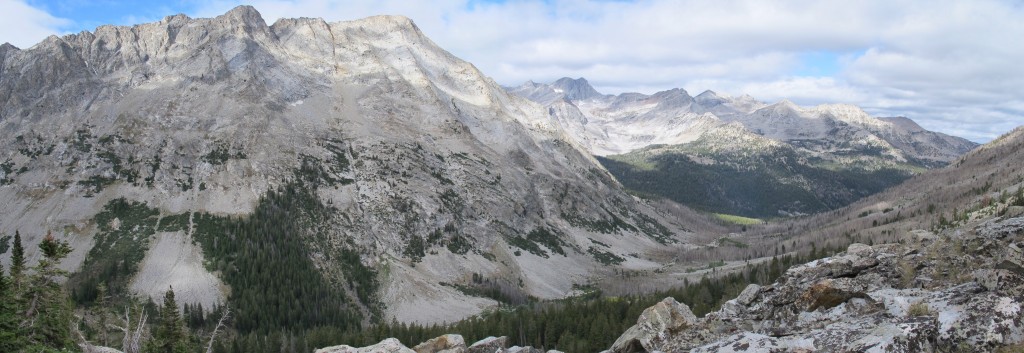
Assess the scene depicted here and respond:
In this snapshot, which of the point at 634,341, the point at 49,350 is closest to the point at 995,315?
the point at 634,341

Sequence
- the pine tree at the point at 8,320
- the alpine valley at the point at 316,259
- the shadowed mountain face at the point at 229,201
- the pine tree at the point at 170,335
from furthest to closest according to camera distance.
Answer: the shadowed mountain face at the point at 229,201 < the pine tree at the point at 170,335 < the pine tree at the point at 8,320 < the alpine valley at the point at 316,259

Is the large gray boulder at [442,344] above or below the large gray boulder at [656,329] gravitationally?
below

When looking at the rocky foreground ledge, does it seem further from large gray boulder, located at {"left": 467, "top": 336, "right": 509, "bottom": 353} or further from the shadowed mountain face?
the shadowed mountain face

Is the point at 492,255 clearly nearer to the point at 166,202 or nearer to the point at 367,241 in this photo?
the point at 367,241

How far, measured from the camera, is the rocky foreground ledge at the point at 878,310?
1708 centimetres

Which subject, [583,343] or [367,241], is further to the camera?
[367,241]

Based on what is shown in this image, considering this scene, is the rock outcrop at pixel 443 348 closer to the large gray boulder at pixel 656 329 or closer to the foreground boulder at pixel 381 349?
the foreground boulder at pixel 381 349

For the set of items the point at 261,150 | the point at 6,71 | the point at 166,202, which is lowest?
the point at 166,202

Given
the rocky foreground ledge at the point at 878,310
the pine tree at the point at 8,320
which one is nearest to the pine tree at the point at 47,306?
the pine tree at the point at 8,320

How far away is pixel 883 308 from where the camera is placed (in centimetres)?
2162

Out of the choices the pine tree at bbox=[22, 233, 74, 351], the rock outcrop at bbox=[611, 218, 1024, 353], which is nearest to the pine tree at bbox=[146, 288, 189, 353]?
the pine tree at bbox=[22, 233, 74, 351]

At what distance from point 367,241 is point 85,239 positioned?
6296 centimetres

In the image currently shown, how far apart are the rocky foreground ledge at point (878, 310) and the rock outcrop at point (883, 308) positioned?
37 mm

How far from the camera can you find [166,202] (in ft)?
479
